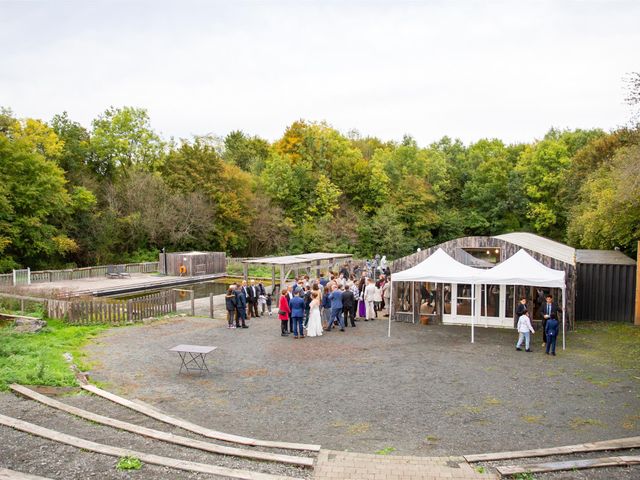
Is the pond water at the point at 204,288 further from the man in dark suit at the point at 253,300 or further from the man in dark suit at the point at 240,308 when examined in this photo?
the man in dark suit at the point at 240,308

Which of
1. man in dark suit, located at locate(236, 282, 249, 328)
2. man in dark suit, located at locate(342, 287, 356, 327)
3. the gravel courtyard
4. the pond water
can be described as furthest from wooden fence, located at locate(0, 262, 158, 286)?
man in dark suit, located at locate(342, 287, 356, 327)

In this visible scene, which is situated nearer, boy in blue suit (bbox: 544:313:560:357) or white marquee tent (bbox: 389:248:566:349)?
boy in blue suit (bbox: 544:313:560:357)

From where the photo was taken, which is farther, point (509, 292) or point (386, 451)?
point (509, 292)

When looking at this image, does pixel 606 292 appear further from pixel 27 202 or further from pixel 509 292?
pixel 27 202

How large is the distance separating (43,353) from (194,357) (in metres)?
3.44

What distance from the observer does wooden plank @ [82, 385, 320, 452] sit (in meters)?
6.84

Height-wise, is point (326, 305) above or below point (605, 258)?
below

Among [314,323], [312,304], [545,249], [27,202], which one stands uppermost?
[27,202]

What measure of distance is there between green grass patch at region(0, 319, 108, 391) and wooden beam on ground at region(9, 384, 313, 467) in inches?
51.0

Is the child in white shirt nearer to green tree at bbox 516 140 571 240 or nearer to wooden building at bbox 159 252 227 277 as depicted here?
wooden building at bbox 159 252 227 277

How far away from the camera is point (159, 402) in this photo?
909 centimetres

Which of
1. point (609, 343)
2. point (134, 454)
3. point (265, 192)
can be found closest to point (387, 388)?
point (134, 454)

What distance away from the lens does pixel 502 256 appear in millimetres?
17141

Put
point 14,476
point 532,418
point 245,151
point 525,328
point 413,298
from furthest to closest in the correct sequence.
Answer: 1. point 245,151
2. point 413,298
3. point 525,328
4. point 532,418
5. point 14,476
